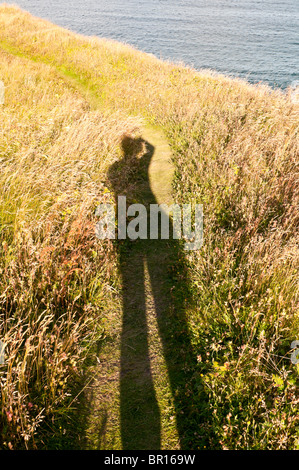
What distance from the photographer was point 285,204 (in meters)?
5.32

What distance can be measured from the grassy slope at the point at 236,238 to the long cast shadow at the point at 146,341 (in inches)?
5.8

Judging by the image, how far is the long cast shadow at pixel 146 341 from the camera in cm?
316

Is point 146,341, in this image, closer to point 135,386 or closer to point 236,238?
point 135,386

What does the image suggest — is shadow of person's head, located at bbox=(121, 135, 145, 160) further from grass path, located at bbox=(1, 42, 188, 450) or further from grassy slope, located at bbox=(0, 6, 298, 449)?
grass path, located at bbox=(1, 42, 188, 450)

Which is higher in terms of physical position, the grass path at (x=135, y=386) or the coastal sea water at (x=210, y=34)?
the coastal sea water at (x=210, y=34)

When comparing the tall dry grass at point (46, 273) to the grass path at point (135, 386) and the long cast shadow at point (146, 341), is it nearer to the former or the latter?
the grass path at point (135, 386)

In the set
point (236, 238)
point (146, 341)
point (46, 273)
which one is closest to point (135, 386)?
point (146, 341)

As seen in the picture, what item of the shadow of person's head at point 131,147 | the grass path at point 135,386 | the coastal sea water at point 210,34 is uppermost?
the coastal sea water at point 210,34

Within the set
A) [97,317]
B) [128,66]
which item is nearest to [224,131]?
[97,317]

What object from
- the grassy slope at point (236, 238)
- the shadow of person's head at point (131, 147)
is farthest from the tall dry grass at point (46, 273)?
the grassy slope at point (236, 238)

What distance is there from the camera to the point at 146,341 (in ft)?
13.1

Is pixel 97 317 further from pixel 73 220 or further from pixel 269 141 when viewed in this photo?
pixel 269 141

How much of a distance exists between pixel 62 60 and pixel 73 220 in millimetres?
16293

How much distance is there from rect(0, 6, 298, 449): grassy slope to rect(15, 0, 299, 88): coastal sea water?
9342 mm
